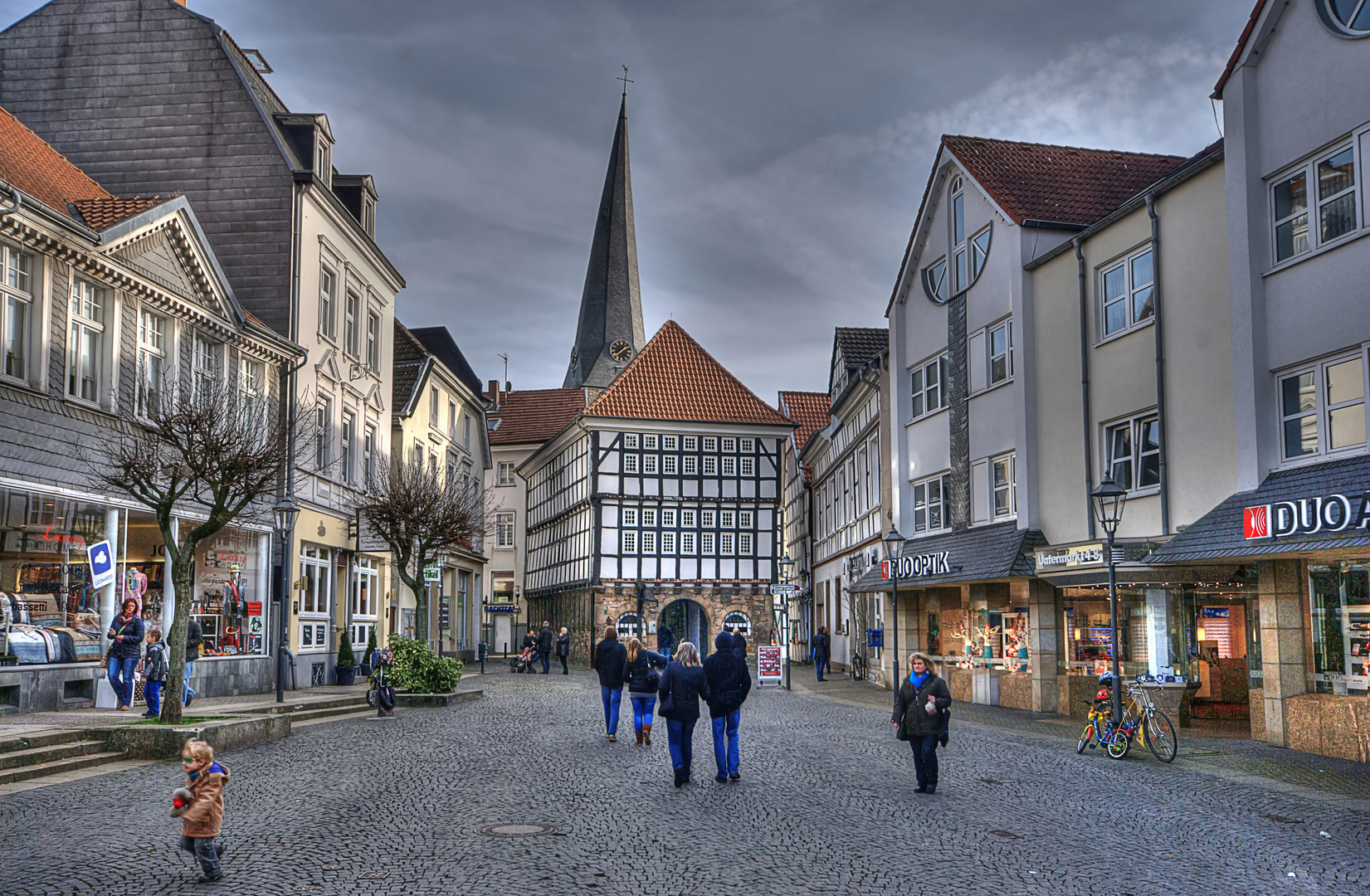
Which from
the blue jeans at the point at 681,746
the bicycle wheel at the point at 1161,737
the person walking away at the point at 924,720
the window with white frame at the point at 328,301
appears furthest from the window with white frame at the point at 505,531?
the person walking away at the point at 924,720

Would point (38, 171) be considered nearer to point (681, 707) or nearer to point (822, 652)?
point (681, 707)

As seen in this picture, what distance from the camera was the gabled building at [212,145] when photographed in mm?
29328

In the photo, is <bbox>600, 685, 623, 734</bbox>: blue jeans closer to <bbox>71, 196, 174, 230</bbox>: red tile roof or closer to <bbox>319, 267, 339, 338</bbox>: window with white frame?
<bbox>71, 196, 174, 230</bbox>: red tile roof

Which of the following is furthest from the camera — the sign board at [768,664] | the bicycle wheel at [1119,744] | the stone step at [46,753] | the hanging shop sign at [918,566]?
the sign board at [768,664]

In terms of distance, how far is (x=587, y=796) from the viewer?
12438 mm

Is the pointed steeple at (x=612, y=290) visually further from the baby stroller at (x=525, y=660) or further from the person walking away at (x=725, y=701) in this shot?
the person walking away at (x=725, y=701)

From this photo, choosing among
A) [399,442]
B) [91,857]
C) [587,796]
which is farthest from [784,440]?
[91,857]

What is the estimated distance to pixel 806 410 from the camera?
66.1m

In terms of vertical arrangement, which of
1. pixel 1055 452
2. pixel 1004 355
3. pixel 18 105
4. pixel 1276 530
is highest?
pixel 18 105

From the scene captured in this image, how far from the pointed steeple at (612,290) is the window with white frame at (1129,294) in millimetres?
69763

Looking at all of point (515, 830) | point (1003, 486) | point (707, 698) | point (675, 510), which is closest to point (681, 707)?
point (707, 698)

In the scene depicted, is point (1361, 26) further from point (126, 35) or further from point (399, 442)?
point (399, 442)

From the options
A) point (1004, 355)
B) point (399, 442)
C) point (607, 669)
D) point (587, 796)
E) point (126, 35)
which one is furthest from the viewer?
point (399, 442)

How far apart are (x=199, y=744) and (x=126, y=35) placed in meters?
26.4
